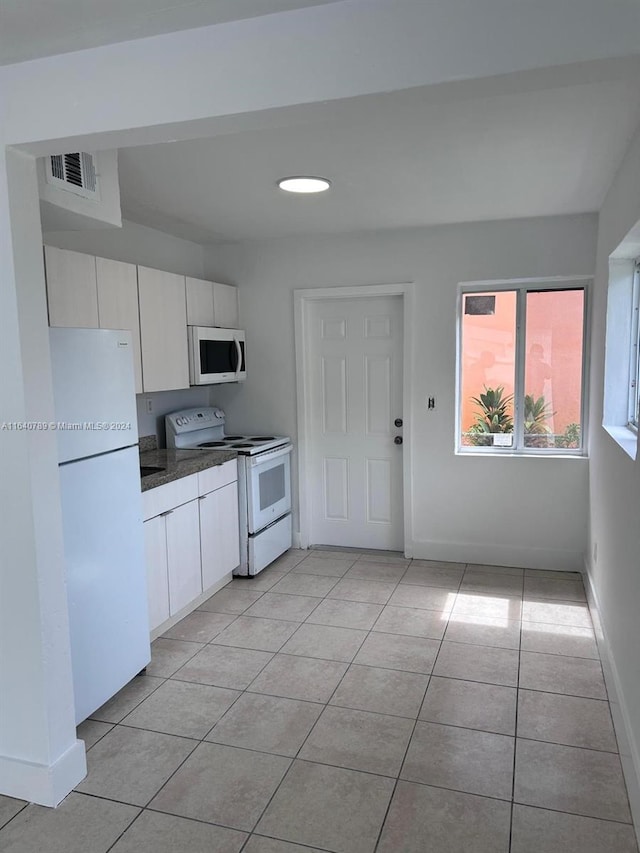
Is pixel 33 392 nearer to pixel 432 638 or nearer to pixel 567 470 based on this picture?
pixel 432 638

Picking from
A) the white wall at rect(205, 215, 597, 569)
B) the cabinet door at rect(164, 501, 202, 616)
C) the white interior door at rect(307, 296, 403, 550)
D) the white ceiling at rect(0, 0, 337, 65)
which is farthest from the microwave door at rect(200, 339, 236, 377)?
the white ceiling at rect(0, 0, 337, 65)

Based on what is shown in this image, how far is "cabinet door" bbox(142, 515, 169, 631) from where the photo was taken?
3168mm

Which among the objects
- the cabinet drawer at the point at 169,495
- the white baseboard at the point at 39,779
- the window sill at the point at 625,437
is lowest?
the white baseboard at the point at 39,779

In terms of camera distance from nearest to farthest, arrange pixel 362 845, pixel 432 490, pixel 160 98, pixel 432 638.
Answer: pixel 160 98 < pixel 362 845 < pixel 432 638 < pixel 432 490

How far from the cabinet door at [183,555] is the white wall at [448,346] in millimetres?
1450

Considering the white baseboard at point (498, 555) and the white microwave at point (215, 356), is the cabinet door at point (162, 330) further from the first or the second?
the white baseboard at point (498, 555)

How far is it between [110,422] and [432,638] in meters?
2.01

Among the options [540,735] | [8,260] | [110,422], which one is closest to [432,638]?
[540,735]

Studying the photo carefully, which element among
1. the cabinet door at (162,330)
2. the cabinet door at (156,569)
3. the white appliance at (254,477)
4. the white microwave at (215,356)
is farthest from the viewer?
the white appliance at (254,477)

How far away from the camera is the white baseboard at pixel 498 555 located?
13.9 feet

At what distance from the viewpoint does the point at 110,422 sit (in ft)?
8.54

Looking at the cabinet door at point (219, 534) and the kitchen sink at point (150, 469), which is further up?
the kitchen sink at point (150, 469)

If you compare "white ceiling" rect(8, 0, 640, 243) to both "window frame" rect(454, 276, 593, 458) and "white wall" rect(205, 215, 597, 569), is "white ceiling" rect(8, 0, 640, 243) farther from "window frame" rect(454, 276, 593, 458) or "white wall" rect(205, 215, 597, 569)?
"window frame" rect(454, 276, 593, 458)

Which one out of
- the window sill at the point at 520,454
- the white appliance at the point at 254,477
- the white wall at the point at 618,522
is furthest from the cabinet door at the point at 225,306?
the white wall at the point at 618,522
